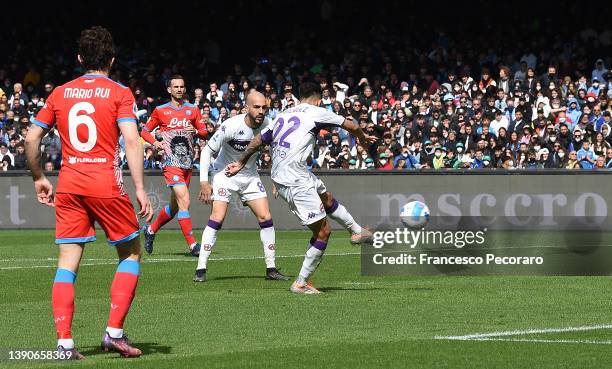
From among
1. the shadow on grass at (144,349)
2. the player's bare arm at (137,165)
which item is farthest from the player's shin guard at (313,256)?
the player's bare arm at (137,165)

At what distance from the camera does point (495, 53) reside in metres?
33.8

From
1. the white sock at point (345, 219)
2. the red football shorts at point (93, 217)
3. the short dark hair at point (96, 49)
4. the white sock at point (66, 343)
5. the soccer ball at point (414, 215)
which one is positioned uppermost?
the short dark hair at point (96, 49)

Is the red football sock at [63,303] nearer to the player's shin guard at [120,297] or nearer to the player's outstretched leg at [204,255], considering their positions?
the player's shin guard at [120,297]

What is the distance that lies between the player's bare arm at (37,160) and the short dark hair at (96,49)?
0.54m

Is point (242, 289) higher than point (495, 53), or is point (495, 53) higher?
point (495, 53)

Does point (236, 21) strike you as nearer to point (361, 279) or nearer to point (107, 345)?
point (361, 279)

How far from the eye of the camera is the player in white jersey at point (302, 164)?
13.2 meters

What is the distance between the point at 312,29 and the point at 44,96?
27.6 feet

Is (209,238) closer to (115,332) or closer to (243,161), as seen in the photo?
(243,161)

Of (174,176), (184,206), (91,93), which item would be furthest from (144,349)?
(174,176)

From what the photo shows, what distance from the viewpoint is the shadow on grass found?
8.95 meters

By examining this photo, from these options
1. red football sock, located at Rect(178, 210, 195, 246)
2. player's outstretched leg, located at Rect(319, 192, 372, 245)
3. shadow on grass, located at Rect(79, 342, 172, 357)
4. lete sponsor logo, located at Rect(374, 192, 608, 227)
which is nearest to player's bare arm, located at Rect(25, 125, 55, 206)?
shadow on grass, located at Rect(79, 342, 172, 357)

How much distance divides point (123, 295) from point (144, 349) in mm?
614

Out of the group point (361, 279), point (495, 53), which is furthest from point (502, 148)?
point (361, 279)
